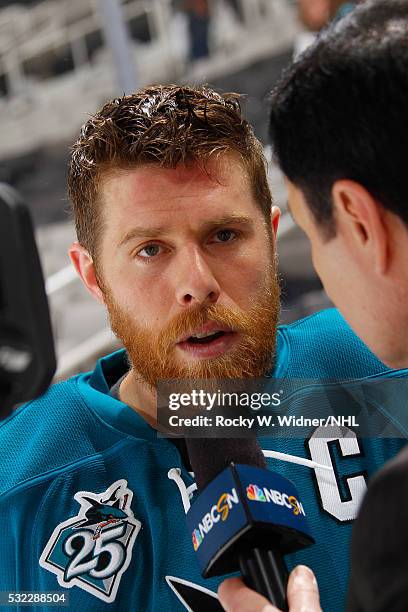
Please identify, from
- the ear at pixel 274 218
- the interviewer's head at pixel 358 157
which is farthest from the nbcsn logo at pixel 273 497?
the ear at pixel 274 218

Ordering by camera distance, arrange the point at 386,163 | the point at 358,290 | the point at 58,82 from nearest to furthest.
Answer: the point at 386,163
the point at 358,290
the point at 58,82

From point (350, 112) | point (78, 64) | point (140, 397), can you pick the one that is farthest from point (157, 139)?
point (78, 64)

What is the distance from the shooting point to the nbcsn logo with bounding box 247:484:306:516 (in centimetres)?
94

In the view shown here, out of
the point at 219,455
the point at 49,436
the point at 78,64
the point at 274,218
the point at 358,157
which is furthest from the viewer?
the point at 78,64

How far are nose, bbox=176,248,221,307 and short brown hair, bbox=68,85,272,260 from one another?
0.48 ft

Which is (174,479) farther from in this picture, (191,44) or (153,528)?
(191,44)

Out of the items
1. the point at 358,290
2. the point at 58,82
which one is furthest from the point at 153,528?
the point at 58,82

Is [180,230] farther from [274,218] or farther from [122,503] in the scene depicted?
[122,503]

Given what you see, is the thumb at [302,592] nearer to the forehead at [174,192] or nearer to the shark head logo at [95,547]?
the shark head logo at [95,547]

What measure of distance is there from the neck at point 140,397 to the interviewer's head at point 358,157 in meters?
0.49

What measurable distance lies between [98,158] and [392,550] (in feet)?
2.69

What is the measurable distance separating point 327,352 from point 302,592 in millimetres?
546

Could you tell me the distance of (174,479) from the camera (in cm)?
125

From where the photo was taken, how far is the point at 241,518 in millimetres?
905
